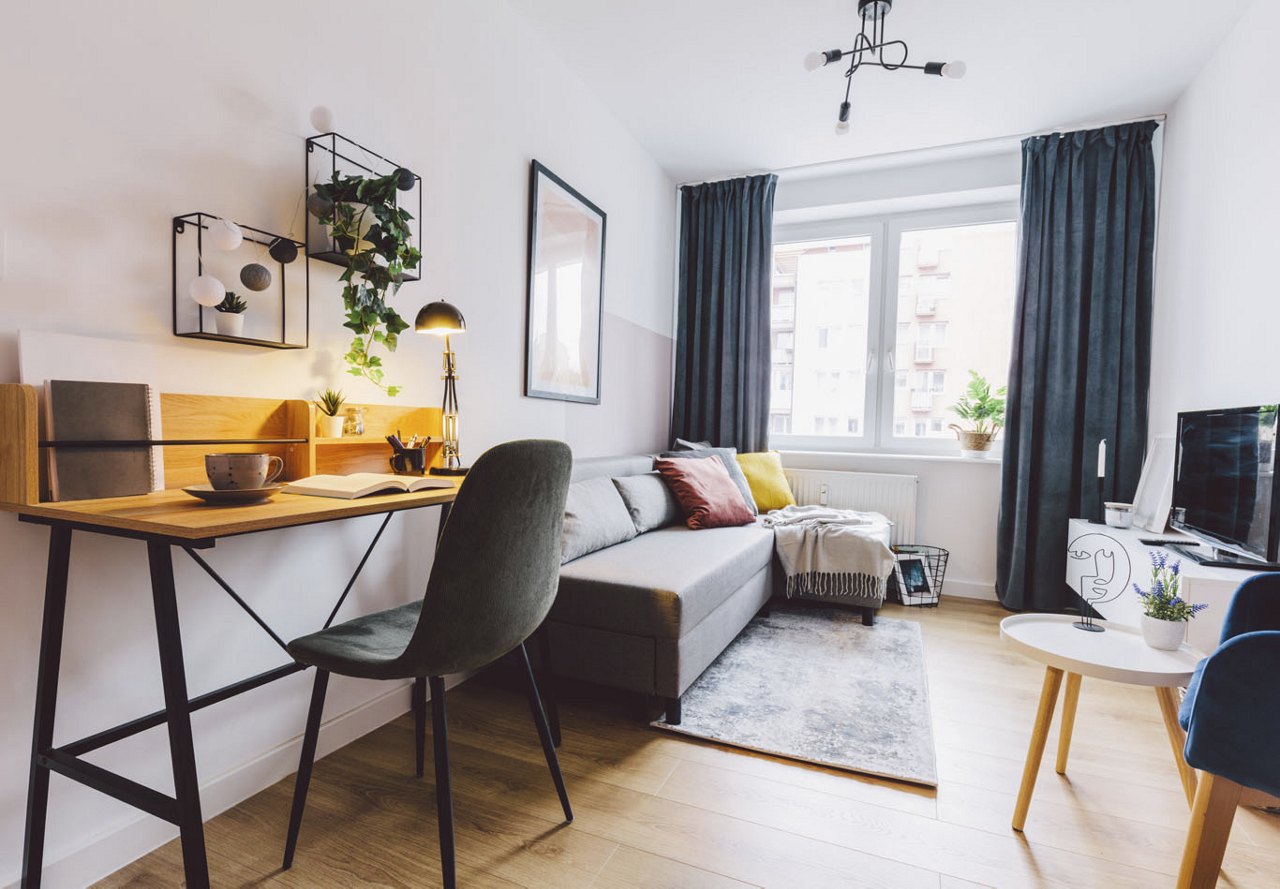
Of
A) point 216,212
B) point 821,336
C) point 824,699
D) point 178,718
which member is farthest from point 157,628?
point 821,336

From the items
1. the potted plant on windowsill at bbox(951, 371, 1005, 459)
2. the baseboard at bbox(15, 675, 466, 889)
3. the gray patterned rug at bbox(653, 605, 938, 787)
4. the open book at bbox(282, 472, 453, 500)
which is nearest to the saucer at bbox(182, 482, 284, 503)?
the open book at bbox(282, 472, 453, 500)

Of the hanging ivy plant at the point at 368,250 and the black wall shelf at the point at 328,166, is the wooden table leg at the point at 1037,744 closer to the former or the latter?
the hanging ivy plant at the point at 368,250

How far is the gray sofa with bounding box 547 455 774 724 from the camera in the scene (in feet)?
6.49

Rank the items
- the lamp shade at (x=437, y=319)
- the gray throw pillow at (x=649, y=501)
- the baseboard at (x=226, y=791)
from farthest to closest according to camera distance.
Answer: the gray throw pillow at (x=649, y=501) < the lamp shade at (x=437, y=319) < the baseboard at (x=226, y=791)

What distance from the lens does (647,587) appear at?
1990 millimetres

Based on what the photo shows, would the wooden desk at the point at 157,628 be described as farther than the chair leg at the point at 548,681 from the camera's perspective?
No

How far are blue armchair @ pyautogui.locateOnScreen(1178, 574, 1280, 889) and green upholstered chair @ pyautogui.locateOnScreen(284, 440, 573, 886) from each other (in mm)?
1212

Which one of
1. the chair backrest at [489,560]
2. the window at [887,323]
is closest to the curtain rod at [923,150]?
the window at [887,323]

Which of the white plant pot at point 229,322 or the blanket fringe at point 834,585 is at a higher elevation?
the white plant pot at point 229,322

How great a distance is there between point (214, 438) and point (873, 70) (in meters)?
2.99

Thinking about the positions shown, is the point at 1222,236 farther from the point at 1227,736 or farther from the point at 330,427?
the point at 330,427

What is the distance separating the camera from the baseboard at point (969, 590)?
11.9 feet

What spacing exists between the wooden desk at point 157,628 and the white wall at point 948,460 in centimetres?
336

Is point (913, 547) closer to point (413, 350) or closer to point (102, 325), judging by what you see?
point (413, 350)
